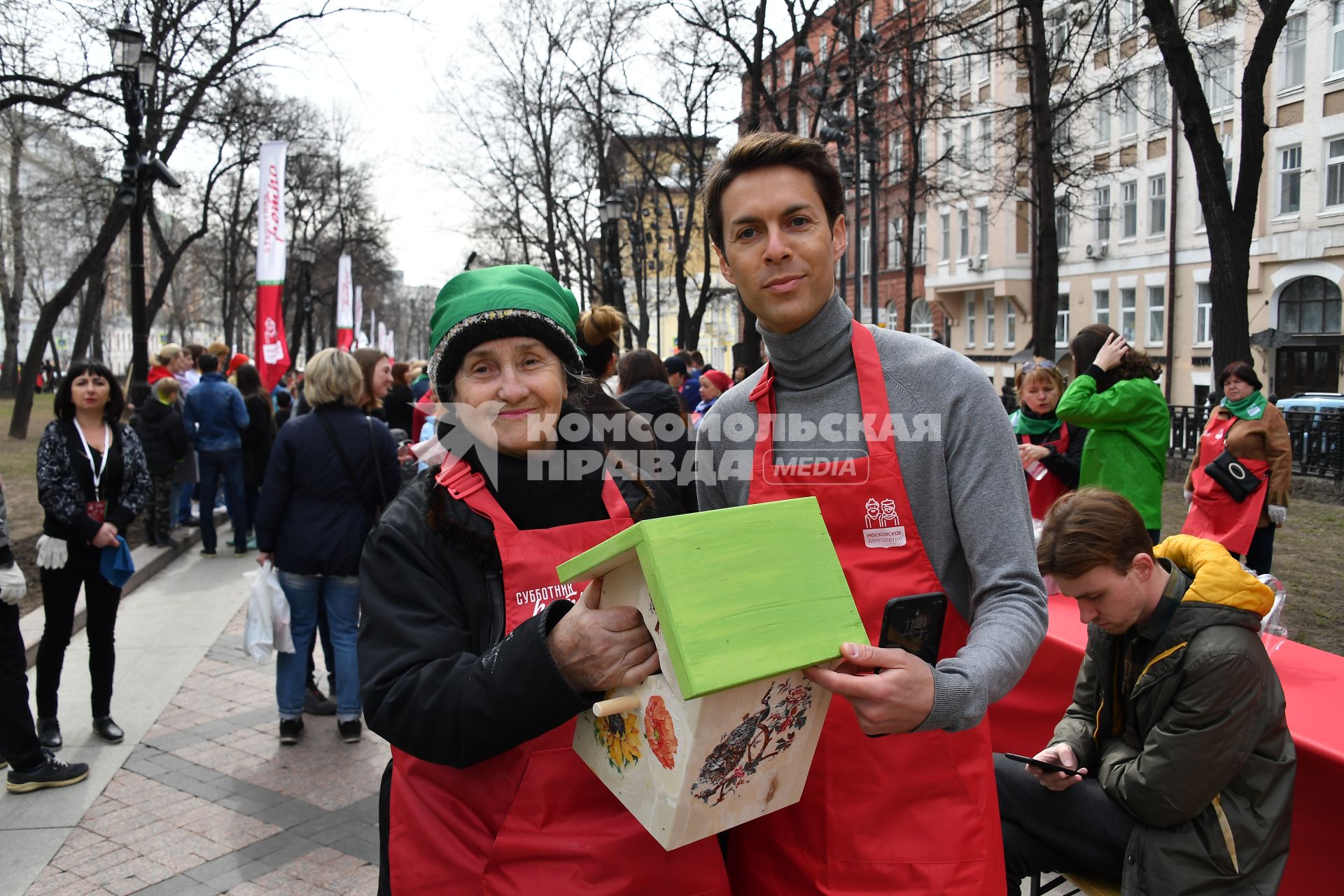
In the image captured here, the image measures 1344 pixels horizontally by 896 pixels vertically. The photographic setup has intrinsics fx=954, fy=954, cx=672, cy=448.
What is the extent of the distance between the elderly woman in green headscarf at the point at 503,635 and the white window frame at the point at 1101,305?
1349 inches

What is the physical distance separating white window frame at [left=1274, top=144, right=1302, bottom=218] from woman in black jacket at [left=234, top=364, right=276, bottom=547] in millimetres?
26962

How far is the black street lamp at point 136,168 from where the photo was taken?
11344 millimetres

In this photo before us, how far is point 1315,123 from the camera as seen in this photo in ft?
82.3

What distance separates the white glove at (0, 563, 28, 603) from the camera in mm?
4332

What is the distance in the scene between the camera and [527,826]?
61.3 inches

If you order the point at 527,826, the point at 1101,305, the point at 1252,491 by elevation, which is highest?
the point at 1101,305

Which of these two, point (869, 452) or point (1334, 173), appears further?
point (1334, 173)

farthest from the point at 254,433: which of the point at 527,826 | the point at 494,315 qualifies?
the point at 527,826

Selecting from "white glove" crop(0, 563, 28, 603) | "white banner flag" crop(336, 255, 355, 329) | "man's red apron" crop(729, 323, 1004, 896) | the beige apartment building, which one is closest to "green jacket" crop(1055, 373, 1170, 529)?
"man's red apron" crop(729, 323, 1004, 896)

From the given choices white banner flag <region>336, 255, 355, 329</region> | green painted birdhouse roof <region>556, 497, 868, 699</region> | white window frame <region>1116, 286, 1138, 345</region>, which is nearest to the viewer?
green painted birdhouse roof <region>556, 497, 868, 699</region>

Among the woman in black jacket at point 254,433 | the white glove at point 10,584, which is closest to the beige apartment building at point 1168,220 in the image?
the woman in black jacket at point 254,433

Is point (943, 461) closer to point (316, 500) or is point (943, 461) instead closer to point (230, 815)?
point (230, 815)

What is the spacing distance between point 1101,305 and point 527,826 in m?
35.4

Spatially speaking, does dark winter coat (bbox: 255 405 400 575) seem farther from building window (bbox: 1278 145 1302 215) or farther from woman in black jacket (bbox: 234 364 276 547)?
building window (bbox: 1278 145 1302 215)
